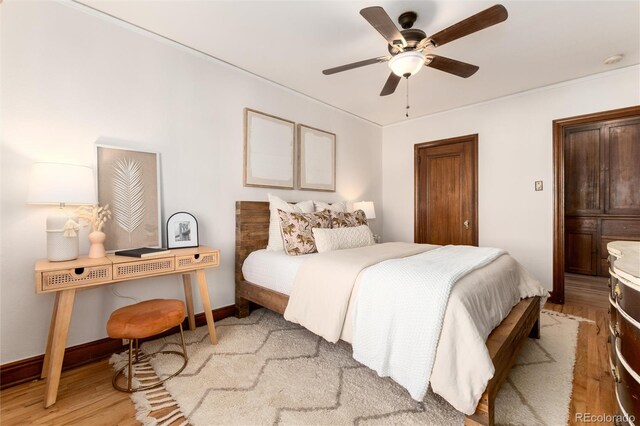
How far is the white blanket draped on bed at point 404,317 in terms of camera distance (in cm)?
138

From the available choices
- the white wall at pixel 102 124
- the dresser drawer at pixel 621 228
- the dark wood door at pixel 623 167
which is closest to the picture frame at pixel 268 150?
the white wall at pixel 102 124

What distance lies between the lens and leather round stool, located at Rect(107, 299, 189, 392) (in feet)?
5.52

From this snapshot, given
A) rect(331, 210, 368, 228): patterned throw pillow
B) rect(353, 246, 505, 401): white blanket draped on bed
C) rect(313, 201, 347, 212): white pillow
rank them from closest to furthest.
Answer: rect(353, 246, 505, 401): white blanket draped on bed
rect(331, 210, 368, 228): patterned throw pillow
rect(313, 201, 347, 212): white pillow

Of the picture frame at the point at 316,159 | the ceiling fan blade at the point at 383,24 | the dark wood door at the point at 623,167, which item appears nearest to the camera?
the ceiling fan blade at the point at 383,24

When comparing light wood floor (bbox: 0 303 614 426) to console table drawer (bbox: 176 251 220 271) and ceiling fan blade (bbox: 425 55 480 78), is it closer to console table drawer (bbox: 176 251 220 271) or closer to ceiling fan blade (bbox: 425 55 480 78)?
console table drawer (bbox: 176 251 220 271)

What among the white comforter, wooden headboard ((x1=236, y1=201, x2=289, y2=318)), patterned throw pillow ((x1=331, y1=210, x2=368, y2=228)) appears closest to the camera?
the white comforter

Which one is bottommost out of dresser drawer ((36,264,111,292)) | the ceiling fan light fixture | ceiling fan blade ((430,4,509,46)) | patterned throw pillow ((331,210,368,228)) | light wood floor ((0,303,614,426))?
light wood floor ((0,303,614,426))

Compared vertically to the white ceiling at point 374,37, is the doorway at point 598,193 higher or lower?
lower

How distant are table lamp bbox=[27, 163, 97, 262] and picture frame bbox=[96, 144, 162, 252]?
34 centimetres

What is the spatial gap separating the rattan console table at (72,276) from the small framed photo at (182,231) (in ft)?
1.00

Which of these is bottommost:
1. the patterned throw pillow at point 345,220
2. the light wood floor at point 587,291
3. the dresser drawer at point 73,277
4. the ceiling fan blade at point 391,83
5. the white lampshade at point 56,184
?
the light wood floor at point 587,291

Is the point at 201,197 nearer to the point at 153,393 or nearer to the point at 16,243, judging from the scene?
the point at 16,243

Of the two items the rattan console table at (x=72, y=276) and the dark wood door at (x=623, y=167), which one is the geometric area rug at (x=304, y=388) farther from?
the dark wood door at (x=623, y=167)

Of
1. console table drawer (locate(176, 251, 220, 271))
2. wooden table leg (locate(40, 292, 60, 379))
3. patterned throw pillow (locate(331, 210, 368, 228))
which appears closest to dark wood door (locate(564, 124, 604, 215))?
patterned throw pillow (locate(331, 210, 368, 228))
